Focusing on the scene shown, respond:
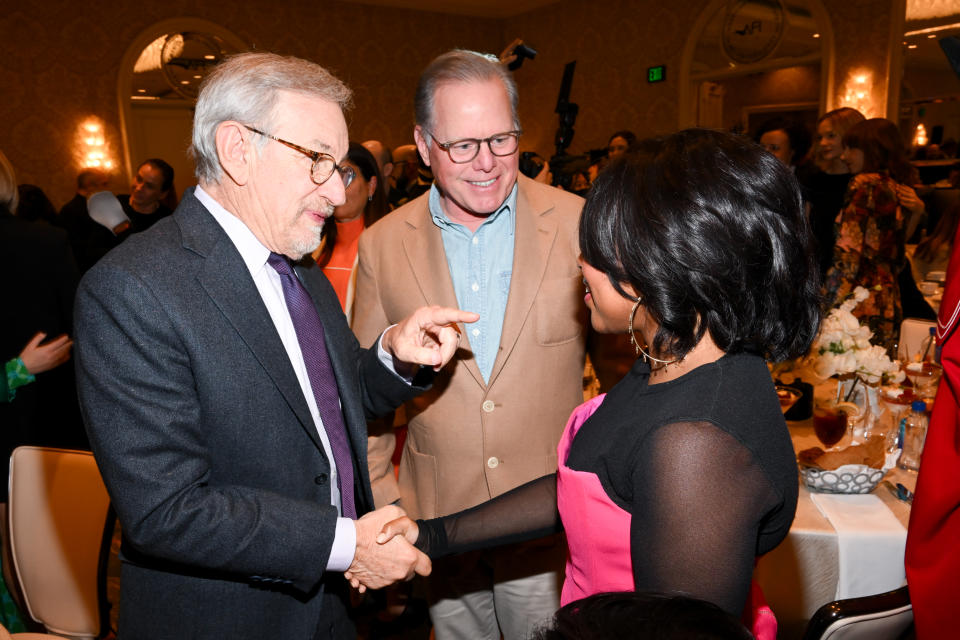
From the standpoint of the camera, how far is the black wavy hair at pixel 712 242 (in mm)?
Answer: 1001

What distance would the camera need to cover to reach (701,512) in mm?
944

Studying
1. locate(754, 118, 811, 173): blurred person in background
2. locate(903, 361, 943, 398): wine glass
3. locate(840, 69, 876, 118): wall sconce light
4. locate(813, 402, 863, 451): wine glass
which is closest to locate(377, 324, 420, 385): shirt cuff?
locate(813, 402, 863, 451): wine glass

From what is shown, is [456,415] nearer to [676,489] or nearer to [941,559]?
[676,489]

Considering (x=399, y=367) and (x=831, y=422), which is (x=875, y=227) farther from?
(x=399, y=367)

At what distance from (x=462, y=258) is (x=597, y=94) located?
944 centimetres

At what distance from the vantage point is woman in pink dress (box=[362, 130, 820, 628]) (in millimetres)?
959

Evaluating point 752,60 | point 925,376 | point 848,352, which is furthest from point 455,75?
point 752,60

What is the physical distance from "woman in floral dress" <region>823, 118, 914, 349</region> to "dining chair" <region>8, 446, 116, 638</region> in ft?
11.6

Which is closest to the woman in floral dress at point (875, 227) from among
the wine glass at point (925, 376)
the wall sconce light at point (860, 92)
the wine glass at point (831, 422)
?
the wine glass at point (925, 376)

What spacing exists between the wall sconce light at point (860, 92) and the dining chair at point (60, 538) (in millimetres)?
8077

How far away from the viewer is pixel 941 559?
132cm

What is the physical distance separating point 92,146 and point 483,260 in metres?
8.94

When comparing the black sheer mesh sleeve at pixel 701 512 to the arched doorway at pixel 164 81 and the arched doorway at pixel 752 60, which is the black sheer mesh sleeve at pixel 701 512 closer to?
the arched doorway at pixel 752 60

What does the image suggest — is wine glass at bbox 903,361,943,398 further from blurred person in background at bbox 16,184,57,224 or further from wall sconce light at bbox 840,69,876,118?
wall sconce light at bbox 840,69,876,118
